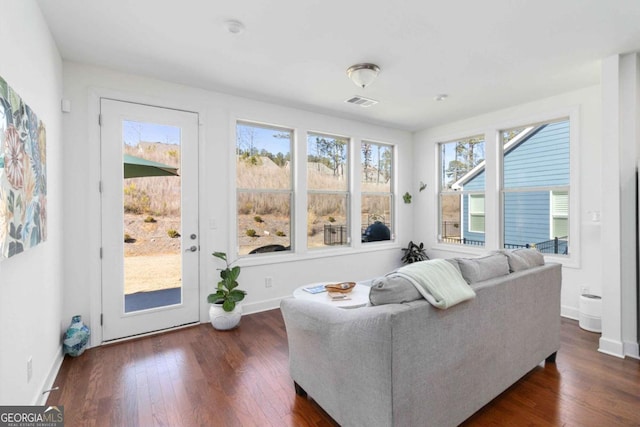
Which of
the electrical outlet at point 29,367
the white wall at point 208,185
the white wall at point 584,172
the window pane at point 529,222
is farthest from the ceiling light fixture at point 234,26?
the window pane at point 529,222

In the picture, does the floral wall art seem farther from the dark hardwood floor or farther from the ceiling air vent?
the ceiling air vent

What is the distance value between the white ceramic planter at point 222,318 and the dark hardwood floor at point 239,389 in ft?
0.92

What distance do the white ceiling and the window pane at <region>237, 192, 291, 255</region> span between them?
1298 mm

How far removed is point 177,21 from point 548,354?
12.5ft

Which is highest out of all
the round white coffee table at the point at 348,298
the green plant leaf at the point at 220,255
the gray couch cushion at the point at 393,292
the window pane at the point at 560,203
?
the window pane at the point at 560,203

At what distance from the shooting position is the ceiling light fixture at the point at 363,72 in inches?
114

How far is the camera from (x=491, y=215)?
4.39 metres

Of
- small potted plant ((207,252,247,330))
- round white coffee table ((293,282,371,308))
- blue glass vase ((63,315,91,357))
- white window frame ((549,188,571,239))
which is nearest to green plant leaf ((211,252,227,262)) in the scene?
small potted plant ((207,252,247,330))

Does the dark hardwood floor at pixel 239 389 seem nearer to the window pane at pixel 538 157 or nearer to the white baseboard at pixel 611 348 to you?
the white baseboard at pixel 611 348

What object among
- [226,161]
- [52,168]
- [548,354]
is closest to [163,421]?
[52,168]

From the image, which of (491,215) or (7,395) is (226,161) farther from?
(491,215)

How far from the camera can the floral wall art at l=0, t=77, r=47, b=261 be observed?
1.42 metres

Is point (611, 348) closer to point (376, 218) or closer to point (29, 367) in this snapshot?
point (376, 218)

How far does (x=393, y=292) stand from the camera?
5.25 feet
